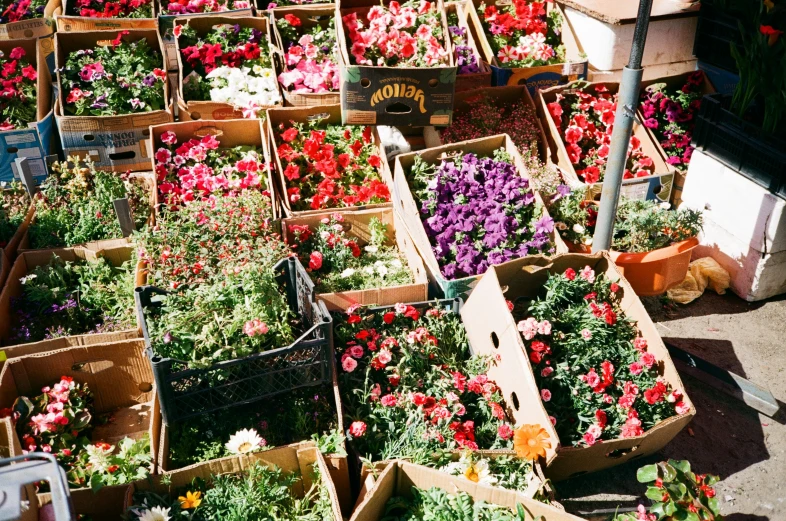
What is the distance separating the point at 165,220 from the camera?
12.9 ft

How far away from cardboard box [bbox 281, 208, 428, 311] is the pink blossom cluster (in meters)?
0.96

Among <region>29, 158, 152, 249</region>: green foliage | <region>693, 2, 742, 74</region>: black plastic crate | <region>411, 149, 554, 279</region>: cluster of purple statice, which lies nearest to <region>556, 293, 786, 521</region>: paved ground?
<region>411, 149, 554, 279</region>: cluster of purple statice

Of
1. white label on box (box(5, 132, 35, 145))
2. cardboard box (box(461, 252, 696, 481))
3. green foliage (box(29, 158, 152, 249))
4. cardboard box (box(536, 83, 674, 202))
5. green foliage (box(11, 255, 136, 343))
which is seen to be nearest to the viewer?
cardboard box (box(461, 252, 696, 481))

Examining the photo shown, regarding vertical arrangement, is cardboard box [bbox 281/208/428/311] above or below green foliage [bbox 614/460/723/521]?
above

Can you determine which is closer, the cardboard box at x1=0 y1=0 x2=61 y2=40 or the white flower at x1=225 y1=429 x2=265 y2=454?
the white flower at x1=225 y1=429 x2=265 y2=454

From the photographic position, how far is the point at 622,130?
365 cm

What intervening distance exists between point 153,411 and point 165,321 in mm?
405

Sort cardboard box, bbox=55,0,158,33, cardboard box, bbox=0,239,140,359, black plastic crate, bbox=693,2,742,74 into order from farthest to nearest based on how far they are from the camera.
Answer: cardboard box, bbox=55,0,158,33 → black plastic crate, bbox=693,2,742,74 → cardboard box, bbox=0,239,140,359

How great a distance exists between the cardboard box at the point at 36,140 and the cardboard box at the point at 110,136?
19cm

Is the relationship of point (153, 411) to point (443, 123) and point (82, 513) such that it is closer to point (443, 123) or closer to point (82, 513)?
point (82, 513)

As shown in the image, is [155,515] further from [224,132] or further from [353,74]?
[224,132]

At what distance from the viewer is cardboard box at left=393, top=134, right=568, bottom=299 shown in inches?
149

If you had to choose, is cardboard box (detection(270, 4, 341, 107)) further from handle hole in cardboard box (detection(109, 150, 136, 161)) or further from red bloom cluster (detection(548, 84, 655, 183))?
red bloom cluster (detection(548, 84, 655, 183))

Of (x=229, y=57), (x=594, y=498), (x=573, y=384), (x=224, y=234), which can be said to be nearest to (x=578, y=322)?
(x=573, y=384)
